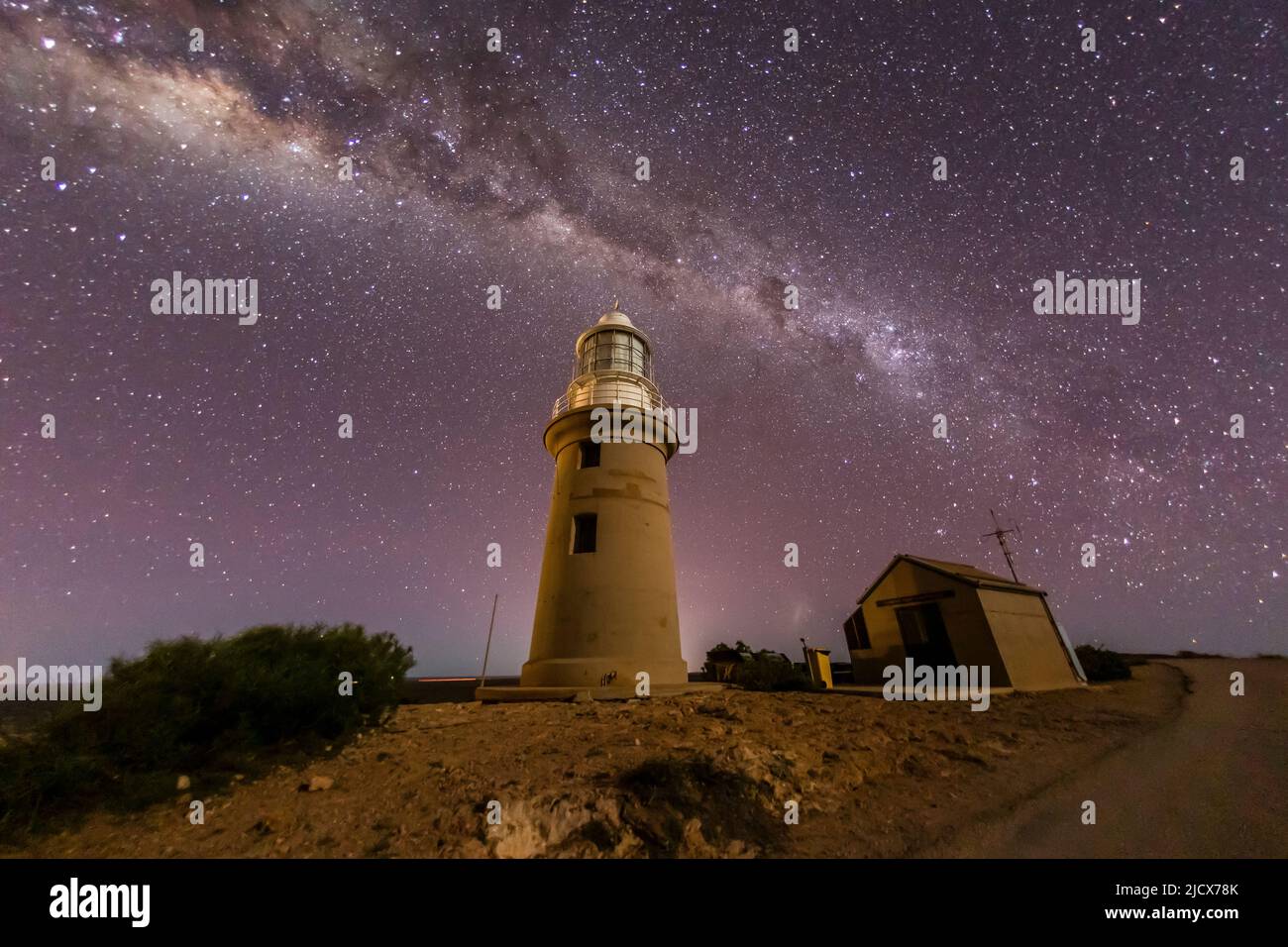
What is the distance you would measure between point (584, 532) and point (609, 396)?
459cm

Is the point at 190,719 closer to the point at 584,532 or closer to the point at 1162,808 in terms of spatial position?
the point at 584,532

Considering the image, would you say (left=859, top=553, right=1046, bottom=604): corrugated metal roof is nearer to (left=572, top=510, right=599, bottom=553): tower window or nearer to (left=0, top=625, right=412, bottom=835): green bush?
(left=572, top=510, right=599, bottom=553): tower window

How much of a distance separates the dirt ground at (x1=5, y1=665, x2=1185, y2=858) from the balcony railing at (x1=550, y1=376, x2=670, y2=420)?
9467mm

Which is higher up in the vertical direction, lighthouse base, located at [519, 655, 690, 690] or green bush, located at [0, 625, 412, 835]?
green bush, located at [0, 625, 412, 835]

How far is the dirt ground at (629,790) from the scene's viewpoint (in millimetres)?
4574

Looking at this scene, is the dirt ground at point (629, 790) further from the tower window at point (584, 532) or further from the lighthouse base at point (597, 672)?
the tower window at point (584, 532)

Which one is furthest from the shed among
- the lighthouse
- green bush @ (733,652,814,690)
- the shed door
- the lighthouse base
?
the lighthouse base

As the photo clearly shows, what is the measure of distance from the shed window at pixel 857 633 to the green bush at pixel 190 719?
19549mm

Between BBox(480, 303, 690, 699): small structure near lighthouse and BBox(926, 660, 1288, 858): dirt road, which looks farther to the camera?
BBox(480, 303, 690, 699): small structure near lighthouse

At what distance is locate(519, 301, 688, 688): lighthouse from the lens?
12594 millimetres

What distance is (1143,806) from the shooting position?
529cm

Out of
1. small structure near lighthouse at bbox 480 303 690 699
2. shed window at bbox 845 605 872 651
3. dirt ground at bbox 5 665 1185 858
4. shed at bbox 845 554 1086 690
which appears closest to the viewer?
dirt ground at bbox 5 665 1185 858
